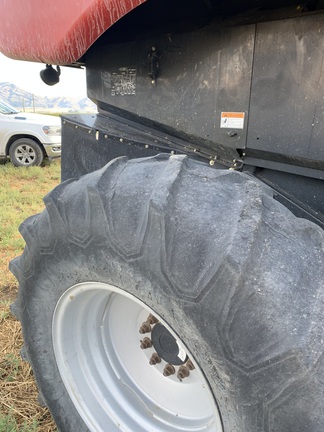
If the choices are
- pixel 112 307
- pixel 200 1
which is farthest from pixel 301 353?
pixel 200 1

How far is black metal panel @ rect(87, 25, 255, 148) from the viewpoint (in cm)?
152

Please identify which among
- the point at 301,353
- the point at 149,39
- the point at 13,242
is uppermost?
the point at 149,39

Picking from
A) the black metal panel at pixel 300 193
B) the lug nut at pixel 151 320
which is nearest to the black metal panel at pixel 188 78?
the black metal panel at pixel 300 193

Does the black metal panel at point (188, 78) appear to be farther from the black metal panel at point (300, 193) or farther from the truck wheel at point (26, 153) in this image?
the truck wheel at point (26, 153)

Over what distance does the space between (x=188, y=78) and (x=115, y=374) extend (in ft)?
3.81

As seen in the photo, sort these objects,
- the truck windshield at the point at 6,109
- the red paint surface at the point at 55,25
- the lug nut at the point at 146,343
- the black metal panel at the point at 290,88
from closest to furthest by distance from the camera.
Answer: the red paint surface at the point at 55,25, the black metal panel at the point at 290,88, the lug nut at the point at 146,343, the truck windshield at the point at 6,109

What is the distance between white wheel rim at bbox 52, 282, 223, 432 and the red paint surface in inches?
31.6

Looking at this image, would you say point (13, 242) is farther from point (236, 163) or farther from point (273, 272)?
point (273, 272)

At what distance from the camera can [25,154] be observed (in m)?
7.87

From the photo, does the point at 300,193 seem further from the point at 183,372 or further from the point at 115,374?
the point at 115,374

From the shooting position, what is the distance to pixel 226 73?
60.9 inches

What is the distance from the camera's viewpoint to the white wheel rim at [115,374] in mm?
1452

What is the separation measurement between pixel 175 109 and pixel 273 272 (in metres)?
1.03

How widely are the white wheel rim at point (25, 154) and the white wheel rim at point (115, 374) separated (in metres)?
6.82
